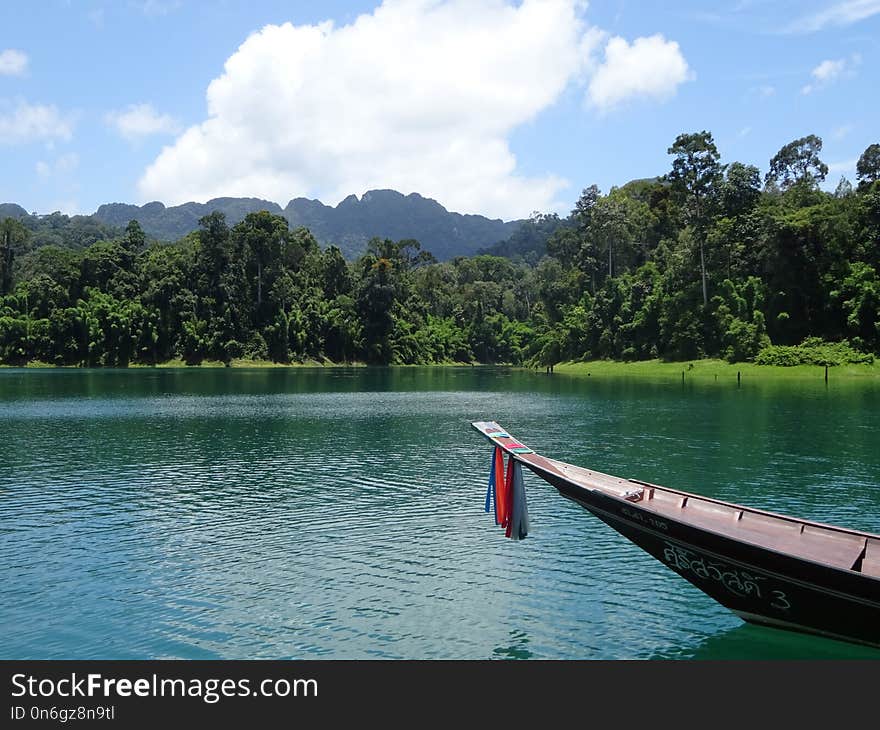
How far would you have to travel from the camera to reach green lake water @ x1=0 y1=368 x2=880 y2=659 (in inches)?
563

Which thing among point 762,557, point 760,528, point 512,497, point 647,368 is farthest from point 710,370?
point 762,557

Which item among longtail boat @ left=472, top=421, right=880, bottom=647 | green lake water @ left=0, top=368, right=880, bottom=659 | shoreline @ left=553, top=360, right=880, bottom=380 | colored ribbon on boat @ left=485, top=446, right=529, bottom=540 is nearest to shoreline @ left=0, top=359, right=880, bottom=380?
shoreline @ left=553, top=360, right=880, bottom=380

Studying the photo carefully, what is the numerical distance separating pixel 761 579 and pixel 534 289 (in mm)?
174609

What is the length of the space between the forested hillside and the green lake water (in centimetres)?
5185

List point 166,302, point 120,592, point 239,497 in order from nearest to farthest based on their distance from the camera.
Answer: point 120,592 < point 239,497 < point 166,302

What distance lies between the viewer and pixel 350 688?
12.5 metres

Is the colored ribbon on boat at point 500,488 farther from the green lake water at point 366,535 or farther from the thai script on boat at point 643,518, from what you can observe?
the thai script on boat at point 643,518

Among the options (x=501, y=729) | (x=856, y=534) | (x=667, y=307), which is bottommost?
(x=501, y=729)

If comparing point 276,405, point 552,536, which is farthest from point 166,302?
point 552,536

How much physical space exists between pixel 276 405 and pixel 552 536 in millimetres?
45680

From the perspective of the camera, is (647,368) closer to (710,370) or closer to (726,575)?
(710,370)

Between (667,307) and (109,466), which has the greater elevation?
(667,307)

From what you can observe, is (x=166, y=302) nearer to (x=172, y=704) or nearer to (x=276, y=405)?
(x=276, y=405)

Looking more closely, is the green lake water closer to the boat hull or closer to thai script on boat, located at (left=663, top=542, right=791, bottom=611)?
the boat hull
